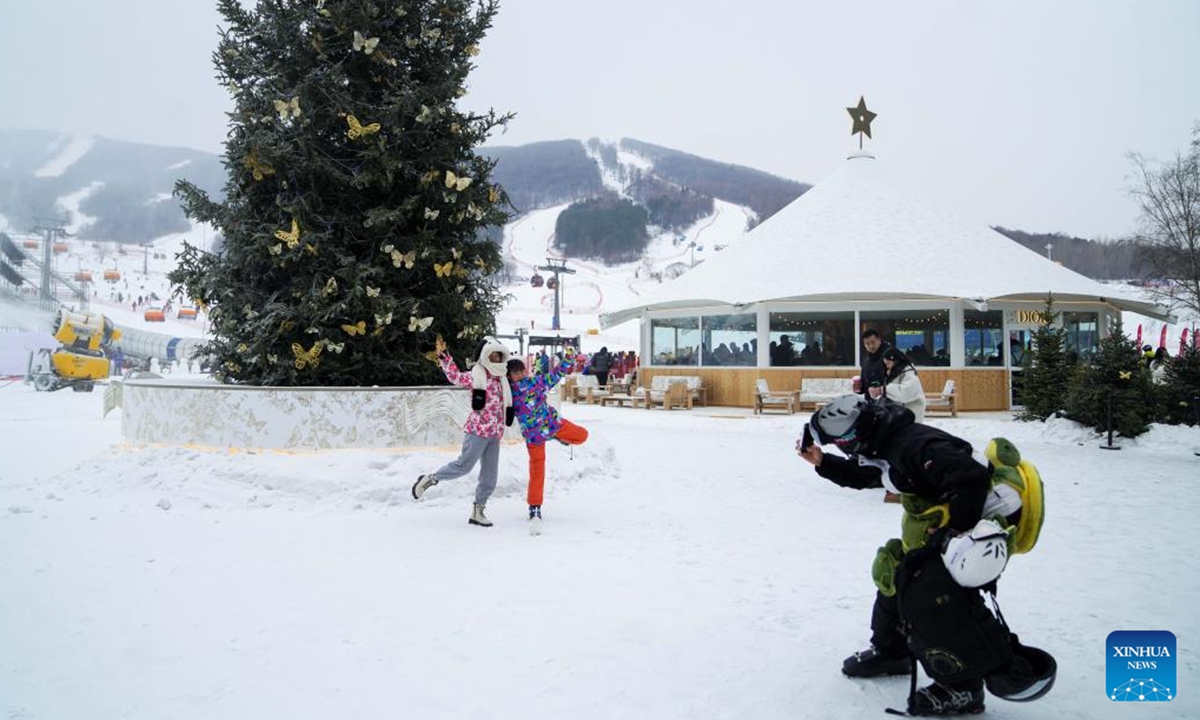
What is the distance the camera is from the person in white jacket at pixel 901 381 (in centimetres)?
734

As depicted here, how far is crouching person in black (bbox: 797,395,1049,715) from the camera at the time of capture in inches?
111

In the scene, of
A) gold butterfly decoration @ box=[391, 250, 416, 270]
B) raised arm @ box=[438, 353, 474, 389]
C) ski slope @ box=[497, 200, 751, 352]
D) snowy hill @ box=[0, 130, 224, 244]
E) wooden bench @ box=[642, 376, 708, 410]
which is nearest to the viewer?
raised arm @ box=[438, 353, 474, 389]

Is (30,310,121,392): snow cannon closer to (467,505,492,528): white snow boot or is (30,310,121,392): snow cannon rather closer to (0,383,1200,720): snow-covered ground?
(0,383,1200,720): snow-covered ground

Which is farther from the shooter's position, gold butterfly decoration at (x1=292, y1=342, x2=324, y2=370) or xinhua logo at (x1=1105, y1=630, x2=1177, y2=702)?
gold butterfly decoration at (x1=292, y1=342, x2=324, y2=370)

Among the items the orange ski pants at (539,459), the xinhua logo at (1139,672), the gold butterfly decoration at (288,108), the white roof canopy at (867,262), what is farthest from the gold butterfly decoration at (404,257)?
the white roof canopy at (867,262)

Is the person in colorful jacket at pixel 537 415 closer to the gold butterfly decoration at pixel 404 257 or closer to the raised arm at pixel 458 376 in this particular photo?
the raised arm at pixel 458 376

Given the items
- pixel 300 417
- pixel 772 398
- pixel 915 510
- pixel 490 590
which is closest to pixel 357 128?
pixel 300 417

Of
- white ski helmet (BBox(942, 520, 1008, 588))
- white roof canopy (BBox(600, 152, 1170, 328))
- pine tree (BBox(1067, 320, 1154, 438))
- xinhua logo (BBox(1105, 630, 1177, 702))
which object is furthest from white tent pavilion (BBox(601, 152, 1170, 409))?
white ski helmet (BBox(942, 520, 1008, 588))

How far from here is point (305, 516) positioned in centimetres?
683

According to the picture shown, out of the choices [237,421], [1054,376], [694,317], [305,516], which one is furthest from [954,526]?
[694,317]

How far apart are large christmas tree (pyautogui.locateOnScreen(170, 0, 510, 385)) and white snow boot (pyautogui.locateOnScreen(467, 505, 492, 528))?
3.10 meters

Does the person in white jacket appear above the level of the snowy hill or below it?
below

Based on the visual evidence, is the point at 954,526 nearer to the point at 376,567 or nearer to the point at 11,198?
the point at 376,567

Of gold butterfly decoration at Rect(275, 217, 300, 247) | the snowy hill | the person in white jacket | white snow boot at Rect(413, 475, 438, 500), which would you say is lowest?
white snow boot at Rect(413, 475, 438, 500)
